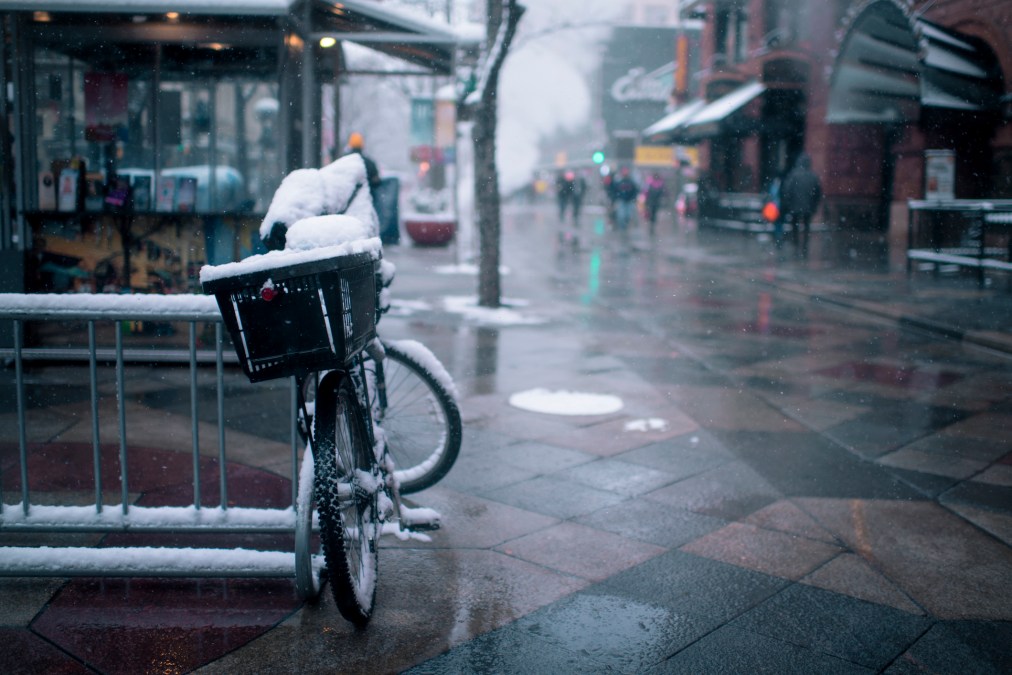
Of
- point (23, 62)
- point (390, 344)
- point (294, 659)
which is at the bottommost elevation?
point (294, 659)

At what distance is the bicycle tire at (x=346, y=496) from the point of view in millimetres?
3096

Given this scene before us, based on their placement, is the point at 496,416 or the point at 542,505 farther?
the point at 496,416

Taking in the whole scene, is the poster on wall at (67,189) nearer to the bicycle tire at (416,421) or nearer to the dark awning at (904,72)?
the bicycle tire at (416,421)

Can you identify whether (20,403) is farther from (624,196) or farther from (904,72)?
(624,196)

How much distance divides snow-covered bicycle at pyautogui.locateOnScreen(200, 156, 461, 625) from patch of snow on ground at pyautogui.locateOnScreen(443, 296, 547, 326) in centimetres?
642

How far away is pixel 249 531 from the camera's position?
3752 mm

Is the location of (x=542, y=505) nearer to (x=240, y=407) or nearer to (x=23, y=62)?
(x=240, y=407)

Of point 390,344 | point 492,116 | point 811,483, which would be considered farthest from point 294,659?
point 492,116

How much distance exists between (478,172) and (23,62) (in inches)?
215

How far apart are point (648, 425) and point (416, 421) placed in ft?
7.27

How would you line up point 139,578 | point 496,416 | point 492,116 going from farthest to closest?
point 492,116, point 496,416, point 139,578

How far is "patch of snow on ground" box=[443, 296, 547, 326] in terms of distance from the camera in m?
10.9

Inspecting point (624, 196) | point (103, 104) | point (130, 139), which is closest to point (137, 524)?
point (103, 104)

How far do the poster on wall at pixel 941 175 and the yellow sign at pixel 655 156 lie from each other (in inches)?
1608
